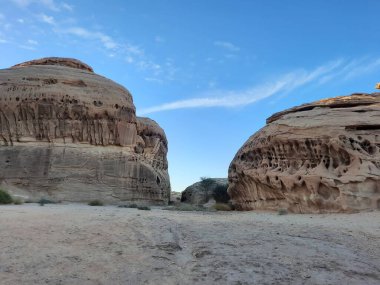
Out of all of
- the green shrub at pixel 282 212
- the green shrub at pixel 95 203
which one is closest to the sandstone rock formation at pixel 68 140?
the green shrub at pixel 95 203

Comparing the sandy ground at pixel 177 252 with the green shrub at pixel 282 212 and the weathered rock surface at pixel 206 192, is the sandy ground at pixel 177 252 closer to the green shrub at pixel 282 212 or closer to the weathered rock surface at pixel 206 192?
the green shrub at pixel 282 212

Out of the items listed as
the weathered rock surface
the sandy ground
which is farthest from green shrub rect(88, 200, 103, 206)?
the weathered rock surface

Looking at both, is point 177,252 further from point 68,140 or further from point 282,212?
point 68,140

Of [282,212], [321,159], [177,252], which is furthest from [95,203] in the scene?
[177,252]

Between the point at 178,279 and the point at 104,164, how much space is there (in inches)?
848

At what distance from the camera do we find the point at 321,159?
55.4 feet

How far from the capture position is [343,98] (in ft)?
62.4

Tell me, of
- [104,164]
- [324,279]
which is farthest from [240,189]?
[324,279]

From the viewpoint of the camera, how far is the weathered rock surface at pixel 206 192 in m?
40.1

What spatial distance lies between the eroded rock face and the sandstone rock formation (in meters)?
10.2

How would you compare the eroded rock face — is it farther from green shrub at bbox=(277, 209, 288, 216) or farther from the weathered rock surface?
the weathered rock surface

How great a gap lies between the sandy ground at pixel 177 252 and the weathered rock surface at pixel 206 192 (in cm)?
2901

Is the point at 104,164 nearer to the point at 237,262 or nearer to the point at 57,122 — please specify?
the point at 57,122

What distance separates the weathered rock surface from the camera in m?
40.1
